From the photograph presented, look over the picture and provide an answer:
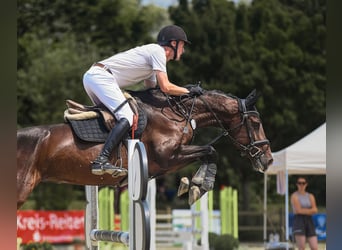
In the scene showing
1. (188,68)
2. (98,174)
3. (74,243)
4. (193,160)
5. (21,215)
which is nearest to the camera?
(98,174)

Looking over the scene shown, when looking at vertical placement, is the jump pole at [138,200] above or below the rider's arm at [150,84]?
below

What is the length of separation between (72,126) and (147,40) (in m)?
23.1

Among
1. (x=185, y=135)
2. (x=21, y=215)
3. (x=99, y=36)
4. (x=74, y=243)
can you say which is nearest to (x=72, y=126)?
(x=185, y=135)

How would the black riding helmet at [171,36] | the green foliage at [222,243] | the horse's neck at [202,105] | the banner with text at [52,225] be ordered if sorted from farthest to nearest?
1. the banner with text at [52,225]
2. the green foliage at [222,243]
3. the horse's neck at [202,105]
4. the black riding helmet at [171,36]

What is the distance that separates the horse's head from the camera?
6.13m

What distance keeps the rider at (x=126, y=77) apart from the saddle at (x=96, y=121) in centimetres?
7

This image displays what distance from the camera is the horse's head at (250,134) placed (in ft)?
20.1

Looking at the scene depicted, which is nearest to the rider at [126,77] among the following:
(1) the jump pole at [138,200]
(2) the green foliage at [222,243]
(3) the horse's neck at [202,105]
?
(3) the horse's neck at [202,105]

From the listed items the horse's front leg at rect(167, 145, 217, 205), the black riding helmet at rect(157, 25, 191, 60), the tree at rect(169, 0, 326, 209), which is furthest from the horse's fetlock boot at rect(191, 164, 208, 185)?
the tree at rect(169, 0, 326, 209)

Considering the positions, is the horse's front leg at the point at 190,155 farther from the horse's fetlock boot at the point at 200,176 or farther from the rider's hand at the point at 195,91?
the rider's hand at the point at 195,91

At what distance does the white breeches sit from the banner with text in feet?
35.8

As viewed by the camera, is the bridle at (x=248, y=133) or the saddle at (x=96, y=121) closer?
the saddle at (x=96, y=121)

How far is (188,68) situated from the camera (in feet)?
88.1

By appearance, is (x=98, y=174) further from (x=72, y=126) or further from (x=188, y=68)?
(x=188, y=68)
